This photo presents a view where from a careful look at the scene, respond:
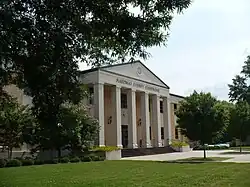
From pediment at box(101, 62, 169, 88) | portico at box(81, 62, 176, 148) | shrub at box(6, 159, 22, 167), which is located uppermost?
pediment at box(101, 62, 169, 88)

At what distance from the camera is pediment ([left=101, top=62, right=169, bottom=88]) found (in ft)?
142

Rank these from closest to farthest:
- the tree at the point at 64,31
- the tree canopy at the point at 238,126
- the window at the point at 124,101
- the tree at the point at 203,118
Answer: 1. the tree at the point at 64,31
2. the tree at the point at 203,118
3. the window at the point at 124,101
4. the tree canopy at the point at 238,126

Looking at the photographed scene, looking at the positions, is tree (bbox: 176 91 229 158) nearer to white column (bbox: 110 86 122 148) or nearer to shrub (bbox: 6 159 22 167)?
white column (bbox: 110 86 122 148)

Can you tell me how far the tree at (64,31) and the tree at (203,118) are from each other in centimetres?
2589

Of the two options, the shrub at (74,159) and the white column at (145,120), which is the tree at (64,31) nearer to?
the shrub at (74,159)

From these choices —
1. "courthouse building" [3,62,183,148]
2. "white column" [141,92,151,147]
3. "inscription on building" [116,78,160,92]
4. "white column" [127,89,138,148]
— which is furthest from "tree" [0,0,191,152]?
"white column" [141,92,151,147]

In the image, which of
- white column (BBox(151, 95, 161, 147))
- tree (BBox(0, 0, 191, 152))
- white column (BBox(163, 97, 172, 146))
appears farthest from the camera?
white column (BBox(163, 97, 172, 146))

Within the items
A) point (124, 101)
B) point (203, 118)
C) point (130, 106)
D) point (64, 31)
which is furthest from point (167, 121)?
point (64, 31)

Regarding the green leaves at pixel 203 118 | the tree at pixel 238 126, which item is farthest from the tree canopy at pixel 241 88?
the tree at pixel 238 126

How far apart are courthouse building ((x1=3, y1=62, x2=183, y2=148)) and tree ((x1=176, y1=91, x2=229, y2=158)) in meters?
8.48

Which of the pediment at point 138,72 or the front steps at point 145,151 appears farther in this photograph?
the pediment at point 138,72

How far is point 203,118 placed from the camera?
3266 cm

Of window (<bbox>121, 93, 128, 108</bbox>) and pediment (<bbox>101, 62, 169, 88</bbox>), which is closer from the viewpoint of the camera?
pediment (<bbox>101, 62, 169, 88</bbox>)

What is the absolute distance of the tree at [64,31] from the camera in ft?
21.7
